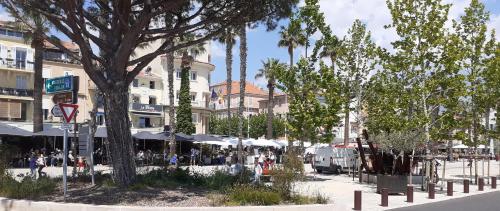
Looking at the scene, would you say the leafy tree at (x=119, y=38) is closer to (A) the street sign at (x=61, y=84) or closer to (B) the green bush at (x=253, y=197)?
(A) the street sign at (x=61, y=84)

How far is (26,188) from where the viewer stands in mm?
13258

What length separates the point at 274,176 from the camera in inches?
529

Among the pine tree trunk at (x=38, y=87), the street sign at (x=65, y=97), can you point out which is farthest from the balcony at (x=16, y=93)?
the street sign at (x=65, y=97)

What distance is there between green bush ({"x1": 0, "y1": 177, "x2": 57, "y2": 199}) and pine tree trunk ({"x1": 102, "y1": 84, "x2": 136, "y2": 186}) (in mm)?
1798

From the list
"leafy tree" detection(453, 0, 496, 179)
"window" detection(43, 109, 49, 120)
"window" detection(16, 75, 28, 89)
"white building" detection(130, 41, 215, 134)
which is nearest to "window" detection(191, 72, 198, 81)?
"white building" detection(130, 41, 215, 134)

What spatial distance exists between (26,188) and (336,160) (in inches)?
926

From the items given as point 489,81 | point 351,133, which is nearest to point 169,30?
point 489,81

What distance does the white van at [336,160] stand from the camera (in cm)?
3381

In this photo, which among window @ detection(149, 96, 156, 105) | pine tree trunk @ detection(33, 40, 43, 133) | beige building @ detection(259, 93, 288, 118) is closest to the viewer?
pine tree trunk @ detection(33, 40, 43, 133)

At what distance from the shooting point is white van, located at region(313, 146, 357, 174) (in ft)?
111

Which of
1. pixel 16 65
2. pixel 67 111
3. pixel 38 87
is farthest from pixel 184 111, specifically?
pixel 67 111

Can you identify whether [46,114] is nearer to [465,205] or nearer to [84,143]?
[84,143]

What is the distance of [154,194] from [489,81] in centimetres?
1934

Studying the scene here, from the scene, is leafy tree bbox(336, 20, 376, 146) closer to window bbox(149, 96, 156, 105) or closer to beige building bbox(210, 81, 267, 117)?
window bbox(149, 96, 156, 105)
